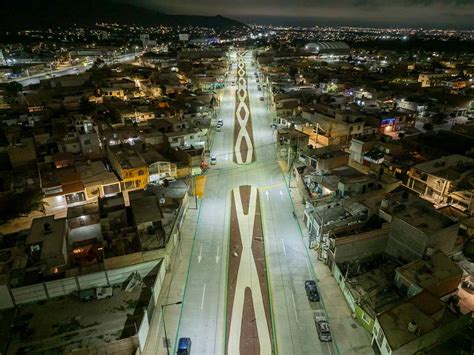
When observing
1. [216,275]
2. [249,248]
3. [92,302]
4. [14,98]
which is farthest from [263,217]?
[14,98]

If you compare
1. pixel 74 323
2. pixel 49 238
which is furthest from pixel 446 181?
pixel 49 238

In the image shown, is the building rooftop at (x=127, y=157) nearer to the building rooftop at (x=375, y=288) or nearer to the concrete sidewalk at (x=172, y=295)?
the concrete sidewalk at (x=172, y=295)

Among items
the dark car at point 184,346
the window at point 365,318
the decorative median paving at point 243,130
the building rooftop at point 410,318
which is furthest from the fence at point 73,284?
the decorative median paving at point 243,130

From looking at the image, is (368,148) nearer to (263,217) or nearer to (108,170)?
(263,217)

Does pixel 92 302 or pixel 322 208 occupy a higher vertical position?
pixel 322 208

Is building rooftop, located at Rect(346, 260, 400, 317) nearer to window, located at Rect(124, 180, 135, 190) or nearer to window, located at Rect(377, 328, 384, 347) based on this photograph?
window, located at Rect(377, 328, 384, 347)

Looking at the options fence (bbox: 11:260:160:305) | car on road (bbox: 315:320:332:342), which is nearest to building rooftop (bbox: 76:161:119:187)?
fence (bbox: 11:260:160:305)
